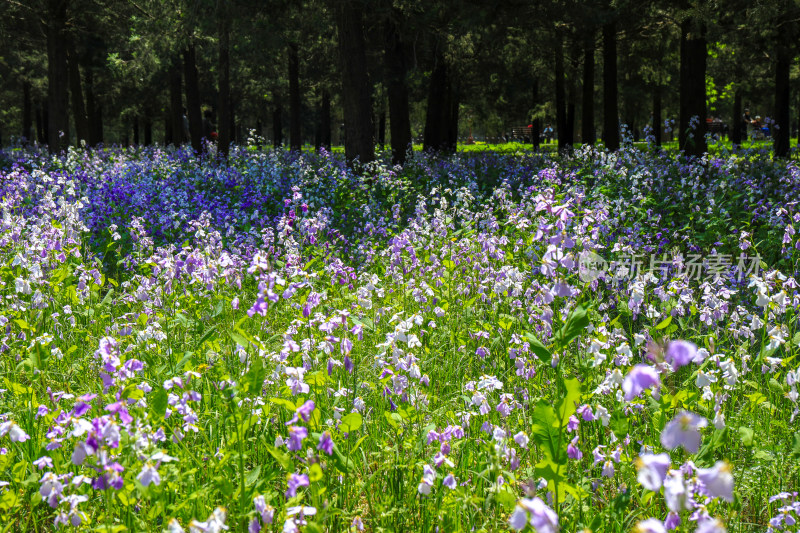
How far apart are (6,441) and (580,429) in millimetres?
2781

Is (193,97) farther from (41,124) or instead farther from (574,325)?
(41,124)

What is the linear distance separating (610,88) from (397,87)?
5696mm

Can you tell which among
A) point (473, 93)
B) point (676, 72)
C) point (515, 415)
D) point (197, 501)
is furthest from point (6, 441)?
point (473, 93)

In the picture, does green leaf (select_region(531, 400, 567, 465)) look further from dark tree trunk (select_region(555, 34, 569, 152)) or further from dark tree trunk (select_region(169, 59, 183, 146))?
dark tree trunk (select_region(169, 59, 183, 146))

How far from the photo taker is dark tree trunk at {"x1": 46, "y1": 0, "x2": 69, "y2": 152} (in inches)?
754

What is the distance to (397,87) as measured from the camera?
58.7 feet

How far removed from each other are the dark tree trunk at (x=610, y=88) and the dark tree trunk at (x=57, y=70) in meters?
14.8

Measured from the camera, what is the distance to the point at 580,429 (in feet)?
10.5

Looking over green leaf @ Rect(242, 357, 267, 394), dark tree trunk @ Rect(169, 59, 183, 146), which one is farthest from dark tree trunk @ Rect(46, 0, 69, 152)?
green leaf @ Rect(242, 357, 267, 394)

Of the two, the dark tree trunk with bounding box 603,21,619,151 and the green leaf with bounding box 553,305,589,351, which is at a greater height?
the dark tree trunk with bounding box 603,21,619,151

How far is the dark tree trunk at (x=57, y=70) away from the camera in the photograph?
19.1 m

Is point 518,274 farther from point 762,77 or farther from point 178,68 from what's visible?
point 762,77

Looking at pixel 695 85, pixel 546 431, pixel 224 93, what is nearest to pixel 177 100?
pixel 224 93

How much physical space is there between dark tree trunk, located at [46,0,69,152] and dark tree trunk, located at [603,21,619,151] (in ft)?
48.5
